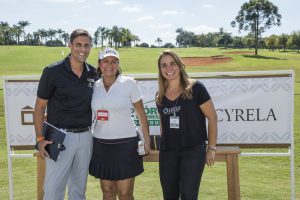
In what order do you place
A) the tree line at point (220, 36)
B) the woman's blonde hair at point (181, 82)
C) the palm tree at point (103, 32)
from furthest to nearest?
the palm tree at point (103, 32) → the tree line at point (220, 36) → the woman's blonde hair at point (181, 82)

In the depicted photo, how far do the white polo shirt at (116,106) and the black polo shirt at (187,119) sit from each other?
38cm

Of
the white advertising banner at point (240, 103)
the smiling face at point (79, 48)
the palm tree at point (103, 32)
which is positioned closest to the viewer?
the smiling face at point (79, 48)

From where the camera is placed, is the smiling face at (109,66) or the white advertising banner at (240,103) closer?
the smiling face at (109,66)

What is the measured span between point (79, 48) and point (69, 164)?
1243 millimetres

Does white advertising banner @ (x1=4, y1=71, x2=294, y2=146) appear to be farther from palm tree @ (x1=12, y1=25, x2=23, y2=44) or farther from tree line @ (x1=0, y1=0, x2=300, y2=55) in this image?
palm tree @ (x1=12, y1=25, x2=23, y2=44)

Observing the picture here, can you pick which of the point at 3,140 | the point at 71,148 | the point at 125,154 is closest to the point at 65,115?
the point at 71,148

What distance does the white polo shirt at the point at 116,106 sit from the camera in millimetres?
4254

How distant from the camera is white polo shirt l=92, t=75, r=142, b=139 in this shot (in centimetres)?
425

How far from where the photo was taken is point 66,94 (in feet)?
13.8

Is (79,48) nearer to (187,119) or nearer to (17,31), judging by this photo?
(187,119)

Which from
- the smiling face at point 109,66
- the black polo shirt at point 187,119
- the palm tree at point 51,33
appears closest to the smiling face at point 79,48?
the smiling face at point 109,66

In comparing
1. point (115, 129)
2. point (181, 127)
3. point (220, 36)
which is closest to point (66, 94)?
point (115, 129)

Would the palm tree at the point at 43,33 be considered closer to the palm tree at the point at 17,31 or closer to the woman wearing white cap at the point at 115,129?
the palm tree at the point at 17,31

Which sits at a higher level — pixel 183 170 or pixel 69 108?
pixel 69 108
